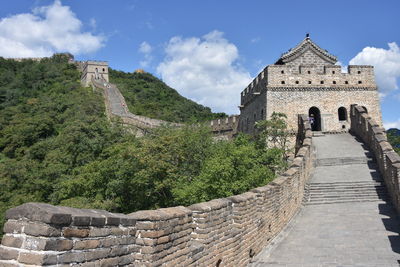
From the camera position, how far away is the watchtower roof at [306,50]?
1067 inches

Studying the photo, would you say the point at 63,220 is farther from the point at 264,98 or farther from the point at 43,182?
the point at 43,182

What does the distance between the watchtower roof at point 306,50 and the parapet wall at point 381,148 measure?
6004 mm

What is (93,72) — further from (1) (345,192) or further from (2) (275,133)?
(1) (345,192)

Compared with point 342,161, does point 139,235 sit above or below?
below

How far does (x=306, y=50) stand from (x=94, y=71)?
4898 cm

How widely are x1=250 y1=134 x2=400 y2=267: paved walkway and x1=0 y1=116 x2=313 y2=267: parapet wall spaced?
3.23 ft

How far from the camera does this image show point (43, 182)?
1085 inches

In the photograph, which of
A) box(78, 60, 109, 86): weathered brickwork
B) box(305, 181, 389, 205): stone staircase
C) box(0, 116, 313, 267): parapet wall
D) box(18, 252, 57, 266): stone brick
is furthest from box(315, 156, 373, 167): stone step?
box(78, 60, 109, 86): weathered brickwork

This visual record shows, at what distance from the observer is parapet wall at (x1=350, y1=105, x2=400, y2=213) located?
1177cm

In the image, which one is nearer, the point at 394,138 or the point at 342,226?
the point at 342,226

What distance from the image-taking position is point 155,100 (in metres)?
69.6

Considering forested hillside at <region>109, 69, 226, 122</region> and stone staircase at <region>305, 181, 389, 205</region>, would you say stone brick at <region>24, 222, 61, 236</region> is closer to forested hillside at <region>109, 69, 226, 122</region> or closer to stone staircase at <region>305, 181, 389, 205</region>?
stone staircase at <region>305, 181, 389, 205</region>

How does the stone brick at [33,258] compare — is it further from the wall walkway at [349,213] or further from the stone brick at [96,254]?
the wall walkway at [349,213]

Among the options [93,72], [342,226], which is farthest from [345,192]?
[93,72]
